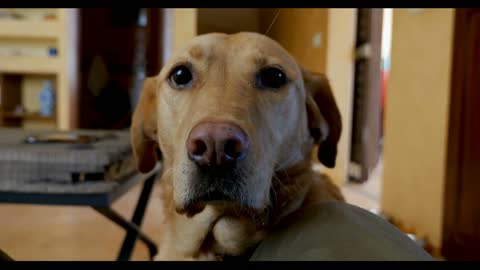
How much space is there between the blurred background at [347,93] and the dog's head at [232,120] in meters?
0.09

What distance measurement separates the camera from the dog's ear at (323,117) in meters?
1.03

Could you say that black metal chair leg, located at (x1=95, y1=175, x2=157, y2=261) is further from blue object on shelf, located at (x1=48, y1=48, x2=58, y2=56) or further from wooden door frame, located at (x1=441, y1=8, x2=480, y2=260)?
blue object on shelf, located at (x1=48, y1=48, x2=58, y2=56)

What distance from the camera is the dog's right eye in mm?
925

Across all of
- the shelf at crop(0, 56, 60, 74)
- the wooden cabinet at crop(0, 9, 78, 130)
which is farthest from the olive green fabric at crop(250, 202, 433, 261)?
the shelf at crop(0, 56, 60, 74)

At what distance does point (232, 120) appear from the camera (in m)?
0.62

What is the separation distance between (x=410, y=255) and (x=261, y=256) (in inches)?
7.3

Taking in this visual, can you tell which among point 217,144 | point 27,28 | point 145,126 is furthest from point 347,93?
point 27,28

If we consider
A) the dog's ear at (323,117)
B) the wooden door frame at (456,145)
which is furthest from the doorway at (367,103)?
the dog's ear at (323,117)

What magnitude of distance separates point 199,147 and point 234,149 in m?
0.05

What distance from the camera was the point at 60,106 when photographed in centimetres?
405

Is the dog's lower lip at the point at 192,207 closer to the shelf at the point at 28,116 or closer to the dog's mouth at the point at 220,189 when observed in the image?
the dog's mouth at the point at 220,189

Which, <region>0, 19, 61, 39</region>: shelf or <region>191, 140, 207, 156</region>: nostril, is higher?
<region>0, 19, 61, 39</region>: shelf

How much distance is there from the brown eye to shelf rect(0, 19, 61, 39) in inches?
140

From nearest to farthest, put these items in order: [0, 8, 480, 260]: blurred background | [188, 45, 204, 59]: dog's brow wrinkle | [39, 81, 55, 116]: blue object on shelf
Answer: [188, 45, 204, 59]: dog's brow wrinkle < [0, 8, 480, 260]: blurred background < [39, 81, 55, 116]: blue object on shelf
